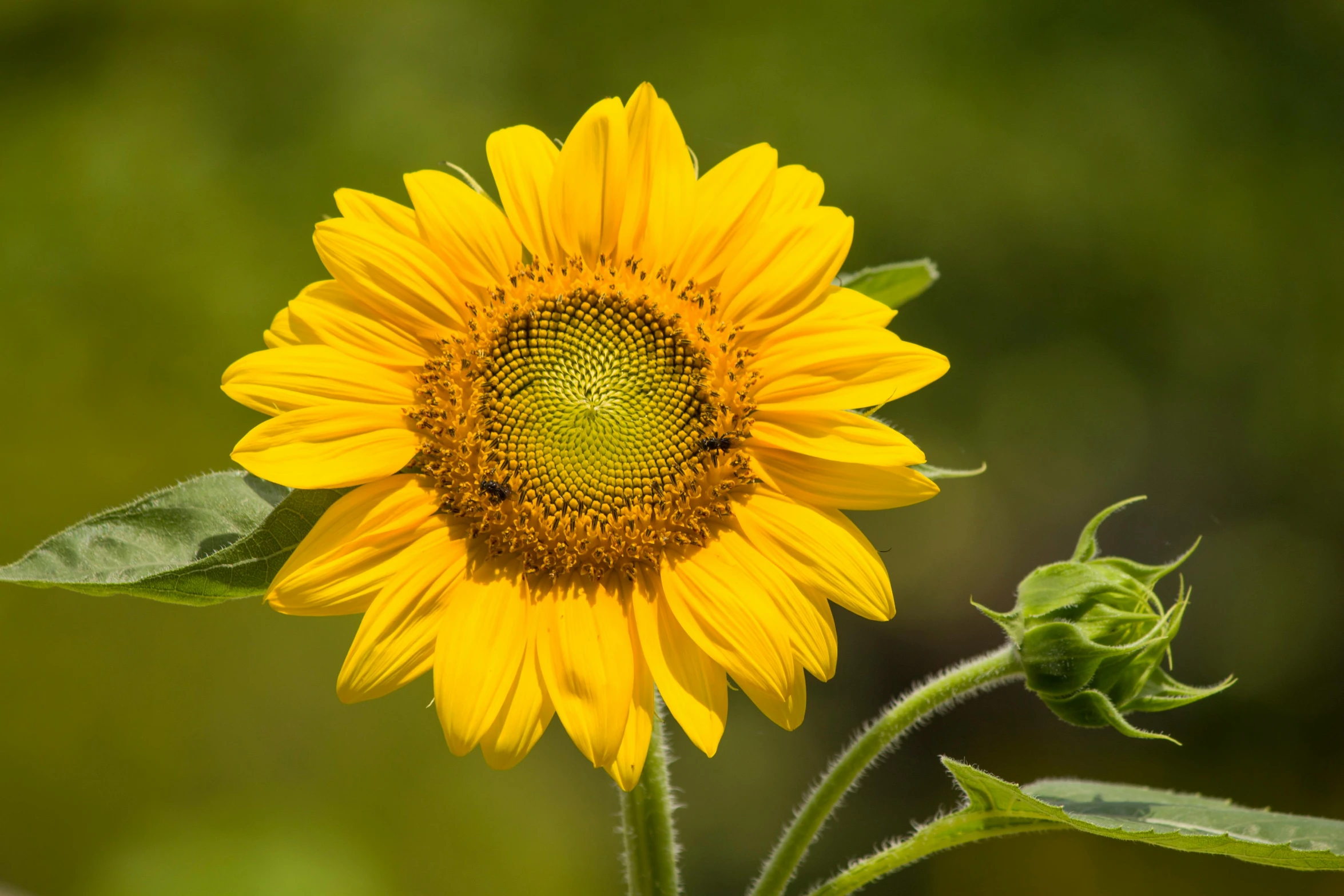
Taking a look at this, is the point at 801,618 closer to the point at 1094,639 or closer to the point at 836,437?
the point at 836,437

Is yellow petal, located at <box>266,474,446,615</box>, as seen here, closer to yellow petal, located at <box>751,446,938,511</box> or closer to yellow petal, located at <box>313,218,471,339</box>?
yellow petal, located at <box>313,218,471,339</box>

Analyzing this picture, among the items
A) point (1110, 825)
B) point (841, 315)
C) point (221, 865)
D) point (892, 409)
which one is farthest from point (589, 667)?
point (892, 409)

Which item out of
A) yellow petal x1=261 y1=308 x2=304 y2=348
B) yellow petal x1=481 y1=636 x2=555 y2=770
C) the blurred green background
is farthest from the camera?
the blurred green background

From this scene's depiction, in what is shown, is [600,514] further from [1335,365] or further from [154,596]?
[1335,365]

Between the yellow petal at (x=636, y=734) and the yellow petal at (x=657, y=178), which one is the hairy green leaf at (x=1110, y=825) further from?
the yellow petal at (x=657, y=178)

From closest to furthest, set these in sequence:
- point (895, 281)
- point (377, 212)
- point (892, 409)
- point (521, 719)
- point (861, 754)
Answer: point (521, 719), point (377, 212), point (861, 754), point (895, 281), point (892, 409)

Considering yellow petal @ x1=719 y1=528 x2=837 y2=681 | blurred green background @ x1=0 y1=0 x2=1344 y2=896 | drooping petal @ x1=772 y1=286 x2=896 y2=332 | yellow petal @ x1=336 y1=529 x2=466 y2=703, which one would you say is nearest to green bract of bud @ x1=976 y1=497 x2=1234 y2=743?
yellow petal @ x1=719 y1=528 x2=837 y2=681

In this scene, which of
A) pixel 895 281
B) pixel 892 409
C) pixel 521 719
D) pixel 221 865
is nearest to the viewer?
pixel 521 719
